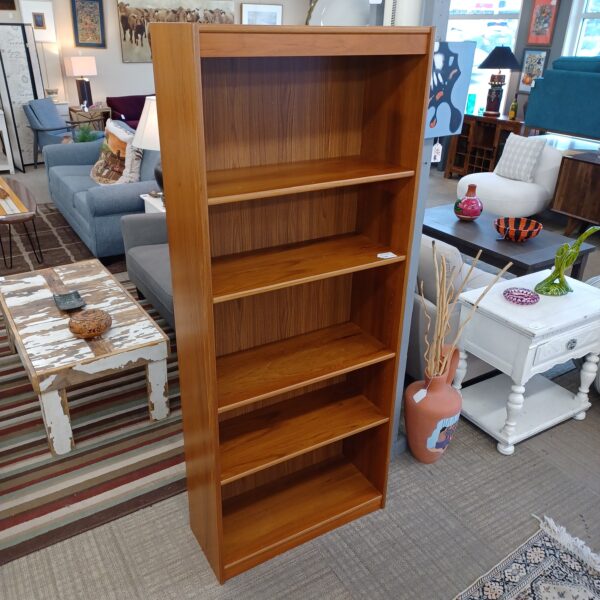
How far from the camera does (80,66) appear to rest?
7062mm

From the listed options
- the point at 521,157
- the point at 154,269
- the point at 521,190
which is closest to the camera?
the point at 154,269

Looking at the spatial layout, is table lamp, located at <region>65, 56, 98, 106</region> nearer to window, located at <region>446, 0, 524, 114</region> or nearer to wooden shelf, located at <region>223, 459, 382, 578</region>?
window, located at <region>446, 0, 524, 114</region>

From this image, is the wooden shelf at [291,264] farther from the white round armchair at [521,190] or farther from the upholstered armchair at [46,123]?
the upholstered armchair at [46,123]

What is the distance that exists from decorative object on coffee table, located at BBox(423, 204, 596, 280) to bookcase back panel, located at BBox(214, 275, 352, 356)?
1.72 meters

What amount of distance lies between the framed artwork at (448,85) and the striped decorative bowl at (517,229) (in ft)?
5.83

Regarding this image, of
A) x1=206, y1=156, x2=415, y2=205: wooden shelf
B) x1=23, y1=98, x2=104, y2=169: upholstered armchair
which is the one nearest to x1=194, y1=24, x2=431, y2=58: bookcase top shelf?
x1=206, y1=156, x2=415, y2=205: wooden shelf

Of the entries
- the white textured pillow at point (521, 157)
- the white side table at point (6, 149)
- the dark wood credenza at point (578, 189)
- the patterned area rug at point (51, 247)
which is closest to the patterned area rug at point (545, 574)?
the patterned area rug at point (51, 247)

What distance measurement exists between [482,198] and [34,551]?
4513mm

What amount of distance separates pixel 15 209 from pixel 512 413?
363 cm

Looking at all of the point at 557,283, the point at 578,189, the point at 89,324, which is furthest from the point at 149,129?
the point at 578,189

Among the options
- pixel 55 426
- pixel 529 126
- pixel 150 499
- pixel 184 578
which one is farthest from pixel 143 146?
pixel 529 126

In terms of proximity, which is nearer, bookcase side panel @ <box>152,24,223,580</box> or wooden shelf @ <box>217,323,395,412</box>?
bookcase side panel @ <box>152,24,223,580</box>

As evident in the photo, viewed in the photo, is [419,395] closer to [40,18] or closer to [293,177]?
[293,177]

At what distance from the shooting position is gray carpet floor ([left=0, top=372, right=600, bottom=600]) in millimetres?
1973
